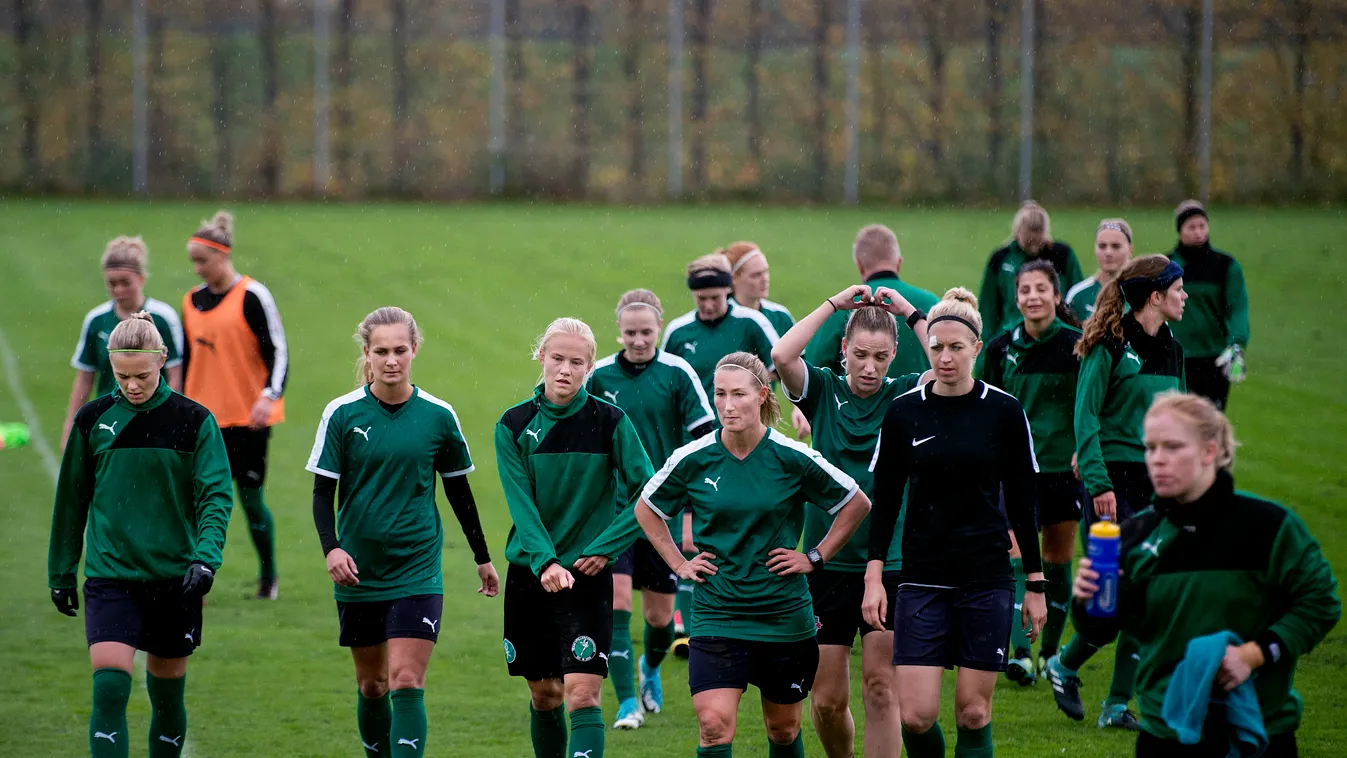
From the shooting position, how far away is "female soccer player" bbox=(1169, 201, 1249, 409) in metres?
11.6

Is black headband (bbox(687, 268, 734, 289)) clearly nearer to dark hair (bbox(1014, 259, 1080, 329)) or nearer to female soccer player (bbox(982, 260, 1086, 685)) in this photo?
female soccer player (bbox(982, 260, 1086, 685))

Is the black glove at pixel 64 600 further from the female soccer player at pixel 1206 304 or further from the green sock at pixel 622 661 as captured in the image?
the female soccer player at pixel 1206 304

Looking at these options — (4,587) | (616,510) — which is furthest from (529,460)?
(4,587)

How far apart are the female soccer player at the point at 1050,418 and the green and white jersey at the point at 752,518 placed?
2846 mm

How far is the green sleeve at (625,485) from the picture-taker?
21.8 feet

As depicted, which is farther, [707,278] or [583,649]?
[707,278]

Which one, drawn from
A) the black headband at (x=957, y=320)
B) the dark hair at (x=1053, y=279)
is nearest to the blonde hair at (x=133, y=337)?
the black headband at (x=957, y=320)

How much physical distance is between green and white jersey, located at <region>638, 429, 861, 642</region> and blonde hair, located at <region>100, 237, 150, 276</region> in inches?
216

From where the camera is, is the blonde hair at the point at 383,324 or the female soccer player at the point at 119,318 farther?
the female soccer player at the point at 119,318

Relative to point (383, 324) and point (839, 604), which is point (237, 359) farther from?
point (839, 604)

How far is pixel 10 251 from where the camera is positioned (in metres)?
27.8

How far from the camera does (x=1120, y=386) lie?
8016 millimetres

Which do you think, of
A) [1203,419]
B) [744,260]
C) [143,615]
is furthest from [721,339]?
[1203,419]

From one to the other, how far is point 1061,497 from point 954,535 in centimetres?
298
